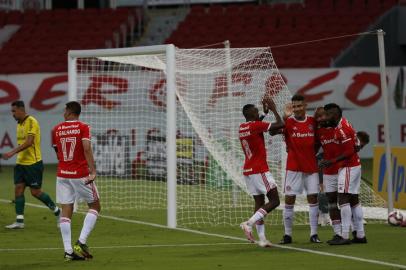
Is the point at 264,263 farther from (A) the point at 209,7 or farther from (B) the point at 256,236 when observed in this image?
(A) the point at 209,7

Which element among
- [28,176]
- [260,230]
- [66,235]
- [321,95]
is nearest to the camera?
[66,235]

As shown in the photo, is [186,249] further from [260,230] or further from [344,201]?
[344,201]

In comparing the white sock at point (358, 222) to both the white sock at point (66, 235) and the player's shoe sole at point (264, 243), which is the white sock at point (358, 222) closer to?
the player's shoe sole at point (264, 243)

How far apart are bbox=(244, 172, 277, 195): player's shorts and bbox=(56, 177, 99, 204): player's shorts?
220 centimetres

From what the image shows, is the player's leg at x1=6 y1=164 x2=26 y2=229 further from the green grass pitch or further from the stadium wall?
the stadium wall

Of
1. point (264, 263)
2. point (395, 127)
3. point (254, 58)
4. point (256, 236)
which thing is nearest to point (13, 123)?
point (395, 127)

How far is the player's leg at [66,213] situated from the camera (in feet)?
40.1

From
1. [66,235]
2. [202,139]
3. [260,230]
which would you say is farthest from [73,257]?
[202,139]

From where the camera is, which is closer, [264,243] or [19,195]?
[264,243]

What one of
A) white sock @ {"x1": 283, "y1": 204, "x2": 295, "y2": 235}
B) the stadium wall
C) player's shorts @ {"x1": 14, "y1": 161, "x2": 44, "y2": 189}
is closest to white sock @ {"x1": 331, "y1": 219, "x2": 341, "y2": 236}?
white sock @ {"x1": 283, "y1": 204, "x2": 295, "y2": 235}

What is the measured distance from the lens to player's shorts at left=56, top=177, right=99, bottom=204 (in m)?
12.6

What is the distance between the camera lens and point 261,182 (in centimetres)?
1366

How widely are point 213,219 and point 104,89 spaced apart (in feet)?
31.7

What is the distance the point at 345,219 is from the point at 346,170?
0.64 meters
